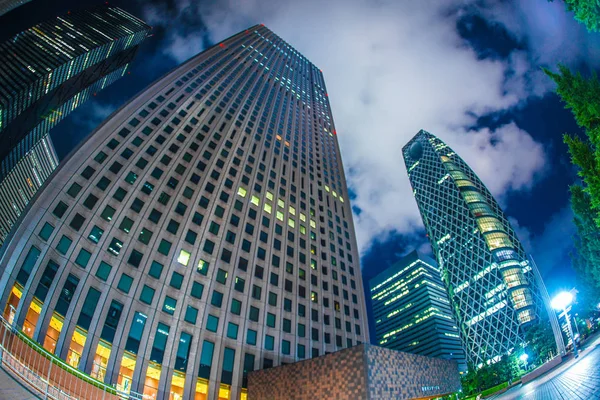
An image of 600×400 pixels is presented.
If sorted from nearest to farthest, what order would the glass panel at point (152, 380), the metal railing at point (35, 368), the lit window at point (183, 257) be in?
the metal railing at point (35, 368)
the glass panel at point (152, 380)
the lit window at point (183, 257)

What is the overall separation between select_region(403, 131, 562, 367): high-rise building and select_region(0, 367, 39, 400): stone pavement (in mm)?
125374

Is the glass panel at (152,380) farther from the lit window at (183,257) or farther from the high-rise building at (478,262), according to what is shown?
the high-rise building at (478,262)

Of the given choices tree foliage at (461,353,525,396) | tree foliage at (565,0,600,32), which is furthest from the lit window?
tree foliage at (461,353,525,396)

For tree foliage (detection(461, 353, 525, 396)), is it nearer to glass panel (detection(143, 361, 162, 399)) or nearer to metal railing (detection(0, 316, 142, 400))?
glass panel (detection(143, 361, 162, 399))

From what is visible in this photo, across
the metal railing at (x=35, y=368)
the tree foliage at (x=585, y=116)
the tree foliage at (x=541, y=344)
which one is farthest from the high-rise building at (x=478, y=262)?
the metal railing at (x=35, y=368)

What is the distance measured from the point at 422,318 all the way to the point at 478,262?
2494 inches

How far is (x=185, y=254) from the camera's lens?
35.1 metres

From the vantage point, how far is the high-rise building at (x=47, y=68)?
61.5m

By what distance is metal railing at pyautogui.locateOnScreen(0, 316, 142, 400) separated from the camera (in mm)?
11727

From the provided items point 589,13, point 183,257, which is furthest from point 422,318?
point 589,13

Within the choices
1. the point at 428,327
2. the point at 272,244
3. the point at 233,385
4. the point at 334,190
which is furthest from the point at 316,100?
the point at 428,327

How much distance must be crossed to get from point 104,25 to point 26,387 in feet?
396

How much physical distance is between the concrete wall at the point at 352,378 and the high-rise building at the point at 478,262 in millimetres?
96507

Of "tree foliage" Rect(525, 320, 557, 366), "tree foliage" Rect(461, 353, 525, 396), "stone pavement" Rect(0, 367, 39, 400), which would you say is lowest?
"stone pavement" Rect(0, 367, 39, 400)
